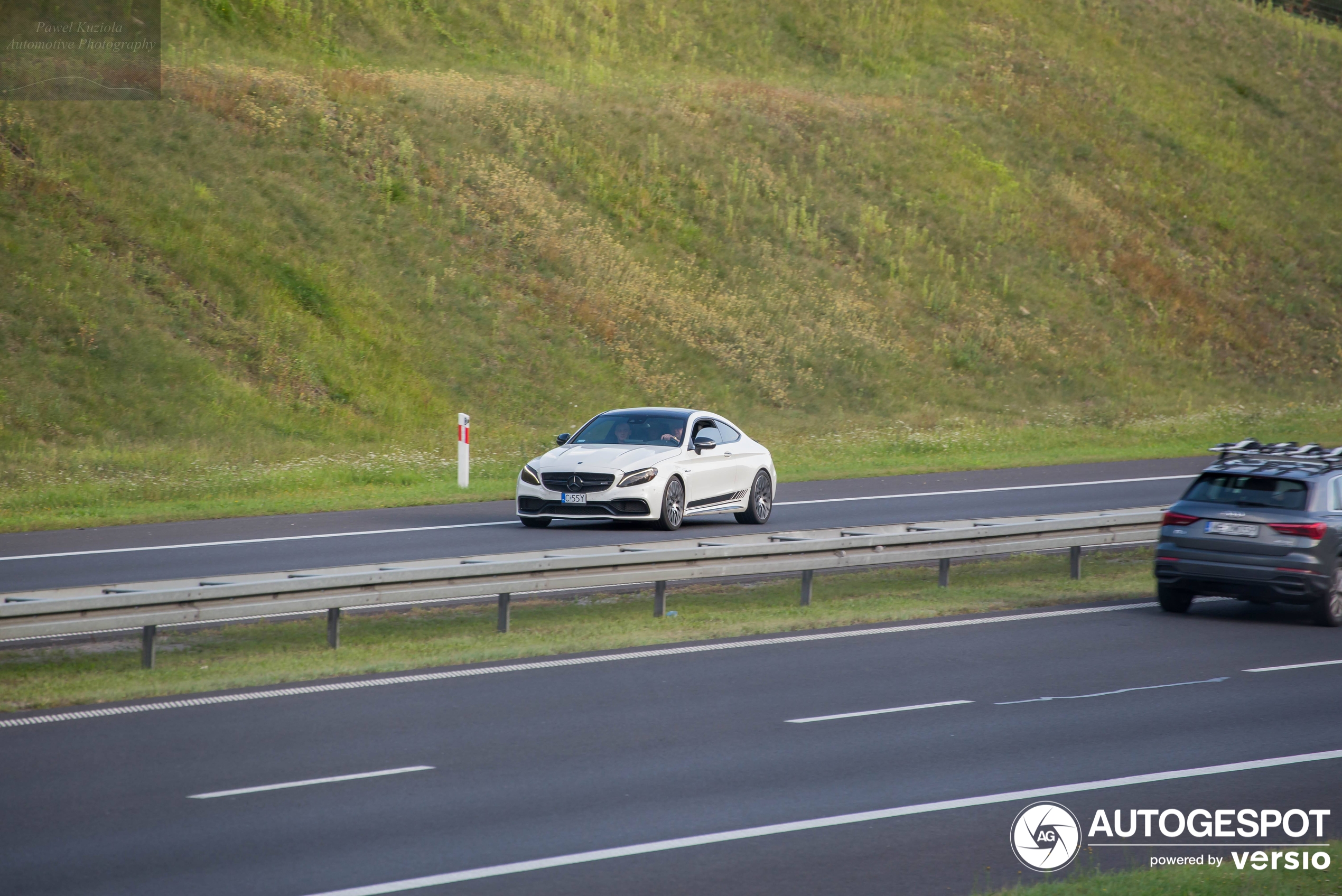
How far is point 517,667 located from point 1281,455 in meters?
8.13

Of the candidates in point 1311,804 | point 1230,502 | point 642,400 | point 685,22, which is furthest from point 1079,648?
point 685,22

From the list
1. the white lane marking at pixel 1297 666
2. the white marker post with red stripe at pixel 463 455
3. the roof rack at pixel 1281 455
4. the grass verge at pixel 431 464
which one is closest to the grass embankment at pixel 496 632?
the roof rack at pixel 1281 455

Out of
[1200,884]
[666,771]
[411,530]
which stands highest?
[1200,884]

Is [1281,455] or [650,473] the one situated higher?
[1281,455]

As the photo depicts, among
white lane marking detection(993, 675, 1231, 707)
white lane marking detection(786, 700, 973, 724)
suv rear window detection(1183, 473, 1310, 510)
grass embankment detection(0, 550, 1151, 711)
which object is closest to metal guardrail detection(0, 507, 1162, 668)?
grass embankment detection(0, 550, 1151, 711)

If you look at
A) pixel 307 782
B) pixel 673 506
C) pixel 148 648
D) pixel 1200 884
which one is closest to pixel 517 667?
pixel 148 648

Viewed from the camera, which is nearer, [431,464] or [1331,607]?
[1331,607]

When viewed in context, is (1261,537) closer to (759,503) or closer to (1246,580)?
(1246,580)

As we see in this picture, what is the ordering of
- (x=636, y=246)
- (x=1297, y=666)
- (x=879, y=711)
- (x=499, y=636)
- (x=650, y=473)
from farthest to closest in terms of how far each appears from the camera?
(x=636, y=246) → (x=650, y=473) → (x=499, y=636) → (x=1297, y=666) → (x=879, y=711)

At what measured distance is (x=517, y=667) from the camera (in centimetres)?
1105

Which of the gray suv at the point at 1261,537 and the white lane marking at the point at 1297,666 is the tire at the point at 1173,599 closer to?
the gray suv at the point at 1261,537

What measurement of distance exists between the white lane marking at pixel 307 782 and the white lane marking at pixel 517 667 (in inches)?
85.1

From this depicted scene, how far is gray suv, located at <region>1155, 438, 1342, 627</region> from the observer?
13.4 meters

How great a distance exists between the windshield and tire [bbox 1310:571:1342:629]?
8.41 meters
